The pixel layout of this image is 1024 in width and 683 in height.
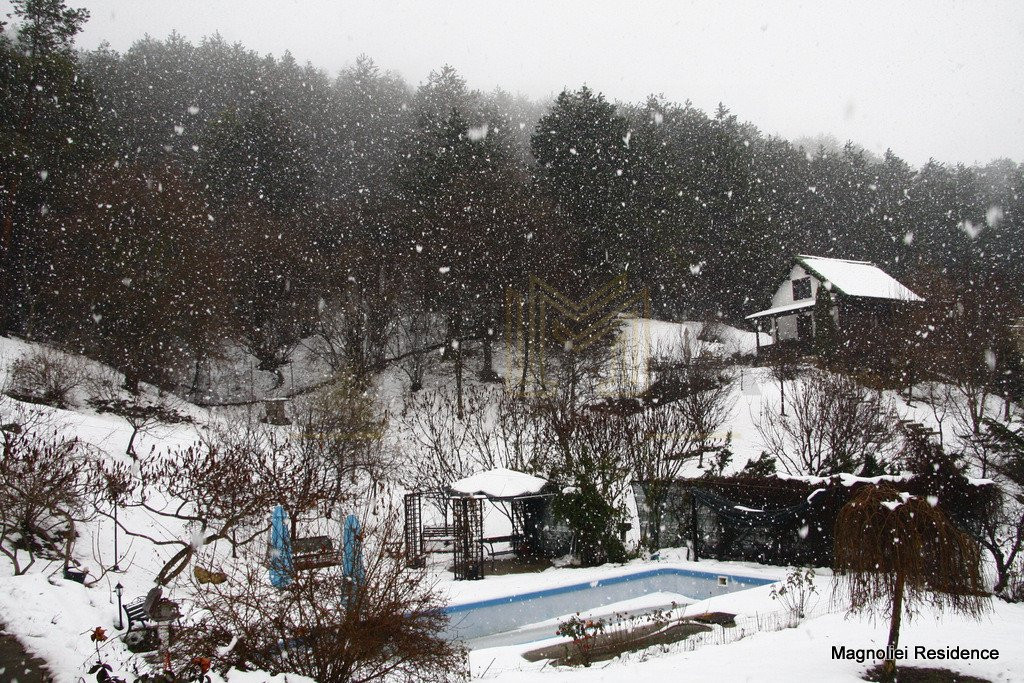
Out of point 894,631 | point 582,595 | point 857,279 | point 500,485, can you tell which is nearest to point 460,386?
point 500,485

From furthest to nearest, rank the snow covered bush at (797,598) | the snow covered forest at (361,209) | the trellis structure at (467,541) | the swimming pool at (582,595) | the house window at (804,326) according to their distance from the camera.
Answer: the house window at (804,326)
the snow covered forest at (361,209)
the trellis structure at (467,541)
the swimming pool at (582,595)
the snow covered bush at (797,598)

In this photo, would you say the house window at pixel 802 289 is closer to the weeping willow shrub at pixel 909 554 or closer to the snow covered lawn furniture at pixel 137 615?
the weeping willow shrub at pixel 909 554

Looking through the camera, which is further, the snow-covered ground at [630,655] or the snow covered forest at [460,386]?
the snow covered forest at [460,386]

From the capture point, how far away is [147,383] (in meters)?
27.4

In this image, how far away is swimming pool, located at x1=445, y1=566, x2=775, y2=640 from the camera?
39.5 feet

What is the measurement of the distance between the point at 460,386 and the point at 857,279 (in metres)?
22.8

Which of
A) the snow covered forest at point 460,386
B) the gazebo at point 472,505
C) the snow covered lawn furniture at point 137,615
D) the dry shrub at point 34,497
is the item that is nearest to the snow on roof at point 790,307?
the snow covered forest at point 460,386

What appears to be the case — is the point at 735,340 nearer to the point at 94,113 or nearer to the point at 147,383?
the point at 147,383

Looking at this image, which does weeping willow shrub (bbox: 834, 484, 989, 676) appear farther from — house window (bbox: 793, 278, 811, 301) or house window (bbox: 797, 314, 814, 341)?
house window (bbox: 793, 278, 811, 301)

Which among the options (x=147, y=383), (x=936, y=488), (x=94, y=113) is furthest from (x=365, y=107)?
(x=936, y=488)

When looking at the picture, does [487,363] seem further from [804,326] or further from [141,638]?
[141,638]

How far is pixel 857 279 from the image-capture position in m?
35.3

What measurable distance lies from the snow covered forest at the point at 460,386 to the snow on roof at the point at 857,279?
87cm

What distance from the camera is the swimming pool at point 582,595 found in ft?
39.5
